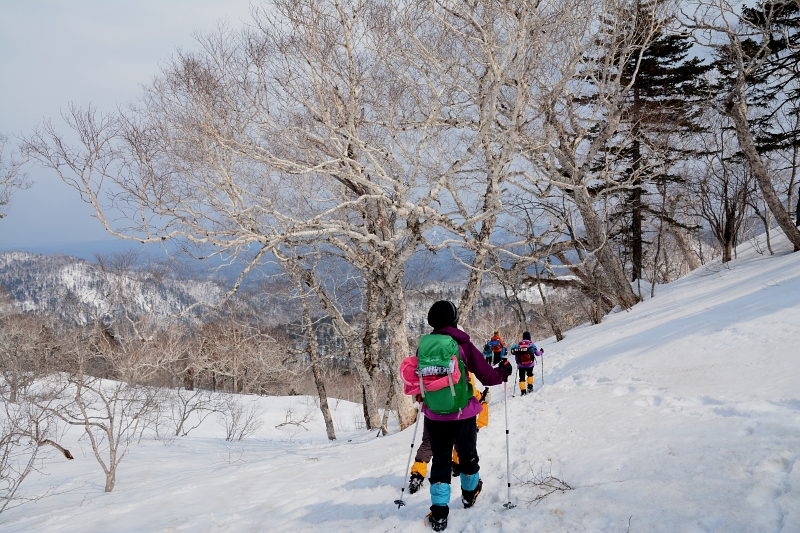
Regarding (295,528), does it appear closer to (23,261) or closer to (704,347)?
(704,347)

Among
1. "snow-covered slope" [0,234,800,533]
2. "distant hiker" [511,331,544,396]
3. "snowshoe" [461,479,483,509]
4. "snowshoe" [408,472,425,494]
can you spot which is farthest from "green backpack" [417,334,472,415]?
"distant hiker" [511,331,544,396]

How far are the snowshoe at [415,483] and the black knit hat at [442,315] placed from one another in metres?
1.59

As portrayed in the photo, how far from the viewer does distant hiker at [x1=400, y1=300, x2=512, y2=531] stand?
3.42 meters

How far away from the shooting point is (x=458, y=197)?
9.16 metres

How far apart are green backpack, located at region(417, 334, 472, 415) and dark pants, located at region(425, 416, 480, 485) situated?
0.14m

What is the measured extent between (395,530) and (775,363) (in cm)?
447

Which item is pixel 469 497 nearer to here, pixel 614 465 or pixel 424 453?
pixel 424 453

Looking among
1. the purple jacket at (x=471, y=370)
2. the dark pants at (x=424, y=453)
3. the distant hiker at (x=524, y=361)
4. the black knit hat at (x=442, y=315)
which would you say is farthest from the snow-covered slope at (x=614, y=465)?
the black knit hat at (x=442, y=315)

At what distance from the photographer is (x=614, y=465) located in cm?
346

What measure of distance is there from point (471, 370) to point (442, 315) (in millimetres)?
528

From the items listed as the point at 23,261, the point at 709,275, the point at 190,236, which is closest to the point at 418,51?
the point at 190,236

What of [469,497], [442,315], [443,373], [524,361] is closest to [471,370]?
[443,373]

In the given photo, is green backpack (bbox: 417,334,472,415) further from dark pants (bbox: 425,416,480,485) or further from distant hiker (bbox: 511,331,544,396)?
distant hiker (bbox: 511,331,544,396)

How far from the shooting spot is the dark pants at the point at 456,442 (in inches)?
136
